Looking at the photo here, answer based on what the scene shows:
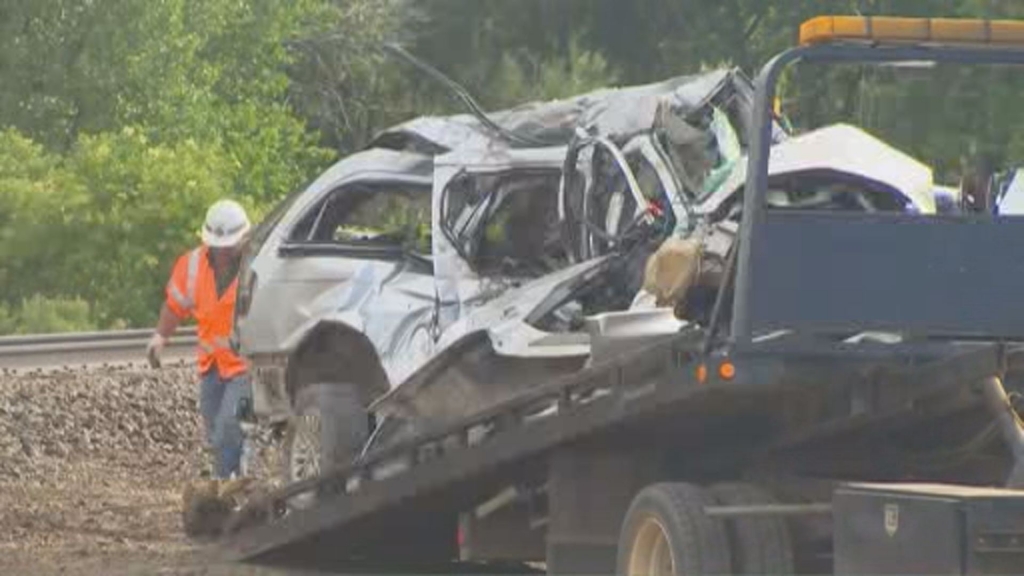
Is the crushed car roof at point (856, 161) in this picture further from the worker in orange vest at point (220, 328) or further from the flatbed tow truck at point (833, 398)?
the worker in orange vest at point (220, 328)

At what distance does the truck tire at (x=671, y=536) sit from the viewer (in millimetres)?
10172

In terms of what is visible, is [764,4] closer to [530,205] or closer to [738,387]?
[530,205]

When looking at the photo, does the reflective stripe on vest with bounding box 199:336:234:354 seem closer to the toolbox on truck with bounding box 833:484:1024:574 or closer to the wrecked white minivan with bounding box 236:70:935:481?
the wrecked white minivan with bounding box 236:70:935:481

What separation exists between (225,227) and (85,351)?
37.0 ft

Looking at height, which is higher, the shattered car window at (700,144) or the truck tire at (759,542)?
the shattered car window at (700,144)

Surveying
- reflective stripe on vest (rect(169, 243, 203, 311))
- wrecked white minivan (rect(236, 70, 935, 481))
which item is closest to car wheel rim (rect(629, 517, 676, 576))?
wrecked white minivan (rect(236, 70, 935, 481))

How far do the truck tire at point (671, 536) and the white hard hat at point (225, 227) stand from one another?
547cm

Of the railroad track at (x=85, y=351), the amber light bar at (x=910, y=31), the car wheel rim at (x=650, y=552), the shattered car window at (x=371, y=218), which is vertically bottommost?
the car wheel rim at (x=650, y=552)

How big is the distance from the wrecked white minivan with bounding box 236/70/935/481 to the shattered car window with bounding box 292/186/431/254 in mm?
11

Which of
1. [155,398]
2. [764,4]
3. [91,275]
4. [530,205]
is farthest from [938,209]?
[764,4]

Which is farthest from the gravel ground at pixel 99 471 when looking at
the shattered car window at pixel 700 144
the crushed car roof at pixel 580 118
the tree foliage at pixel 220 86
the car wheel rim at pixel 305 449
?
the tree foliage at pixel 220 86

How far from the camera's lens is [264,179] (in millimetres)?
53281

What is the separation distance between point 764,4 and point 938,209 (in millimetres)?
51685

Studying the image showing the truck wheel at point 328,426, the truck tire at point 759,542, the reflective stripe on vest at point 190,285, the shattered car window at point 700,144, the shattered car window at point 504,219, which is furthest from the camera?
the reflective stripe on vest at point 190,285
